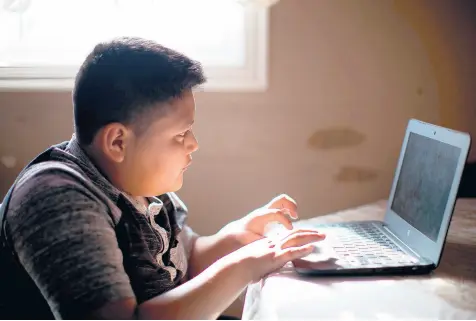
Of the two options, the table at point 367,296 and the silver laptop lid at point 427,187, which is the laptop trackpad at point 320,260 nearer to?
the table at point 367,296

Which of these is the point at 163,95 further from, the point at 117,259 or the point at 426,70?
the point at 426,70

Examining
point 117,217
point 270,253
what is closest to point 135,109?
point 117,217

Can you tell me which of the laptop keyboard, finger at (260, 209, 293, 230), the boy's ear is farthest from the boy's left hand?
the boy's ear

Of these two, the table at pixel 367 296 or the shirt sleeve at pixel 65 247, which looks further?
the table at pixel 367 296

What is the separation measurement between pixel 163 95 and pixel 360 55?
79 cm

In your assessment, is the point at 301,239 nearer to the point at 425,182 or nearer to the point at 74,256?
the point at 425,182

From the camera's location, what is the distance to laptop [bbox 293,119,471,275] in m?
0.93

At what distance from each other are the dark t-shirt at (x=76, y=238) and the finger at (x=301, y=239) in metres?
0.22

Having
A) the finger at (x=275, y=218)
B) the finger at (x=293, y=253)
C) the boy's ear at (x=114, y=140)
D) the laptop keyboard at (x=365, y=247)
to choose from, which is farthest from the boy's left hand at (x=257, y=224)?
the boy's ear at (x=114, y=140)

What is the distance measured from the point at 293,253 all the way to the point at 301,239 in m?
0.04

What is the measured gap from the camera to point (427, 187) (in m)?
1.04

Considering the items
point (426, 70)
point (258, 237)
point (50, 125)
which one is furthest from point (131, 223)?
point (426, 70)

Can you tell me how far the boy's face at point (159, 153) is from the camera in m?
0.88

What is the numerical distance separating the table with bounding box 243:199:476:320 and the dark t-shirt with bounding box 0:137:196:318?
177 mm
